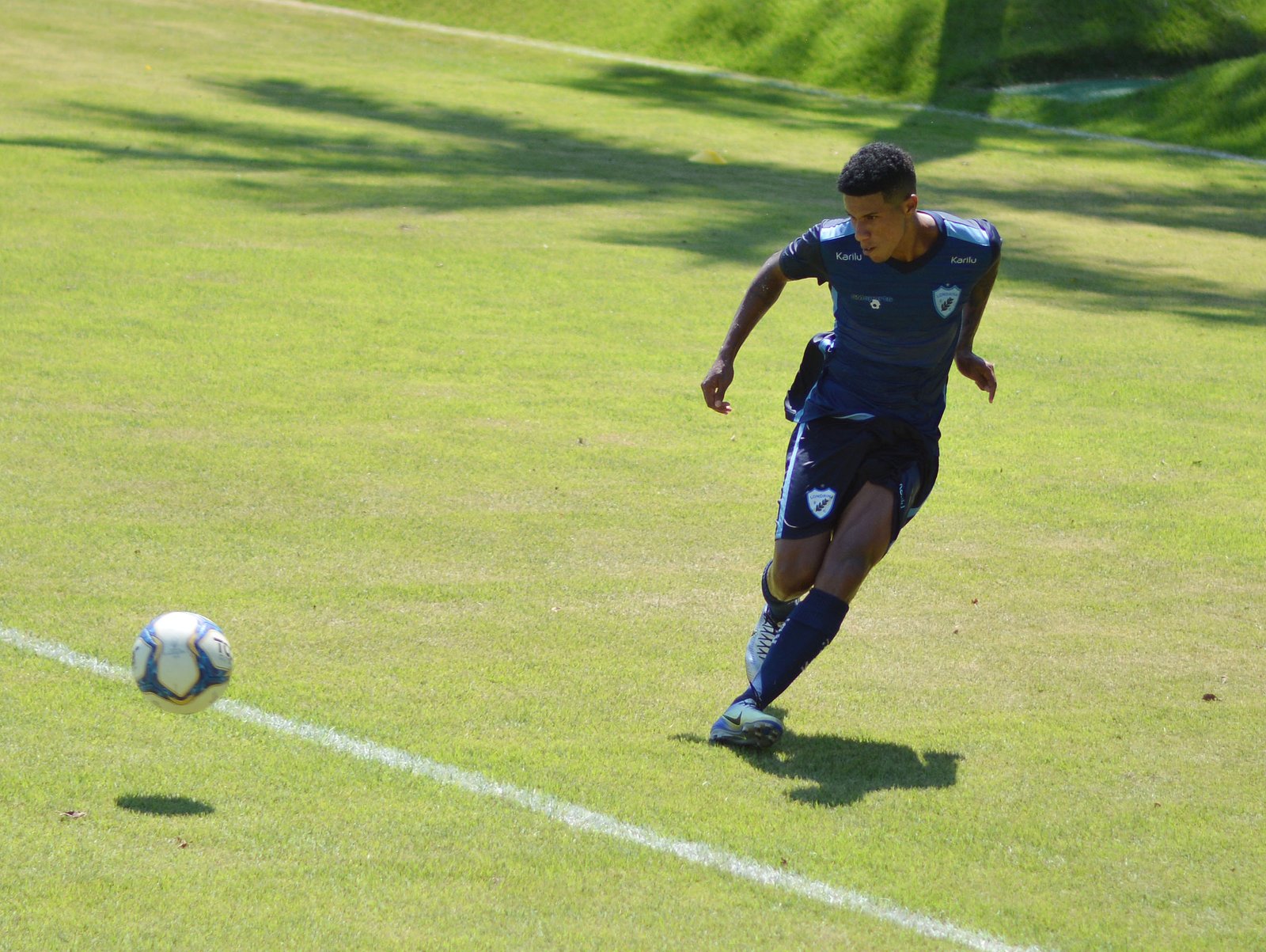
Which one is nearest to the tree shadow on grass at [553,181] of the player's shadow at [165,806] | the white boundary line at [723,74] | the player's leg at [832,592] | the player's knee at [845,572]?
the white boundary line at [723,74]

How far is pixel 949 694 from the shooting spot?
19.7 feet

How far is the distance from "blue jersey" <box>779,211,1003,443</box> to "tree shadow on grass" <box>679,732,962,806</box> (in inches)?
46.7

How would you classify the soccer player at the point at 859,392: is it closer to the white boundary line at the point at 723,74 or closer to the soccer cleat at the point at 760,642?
the soccer cleat at the point at 760,642

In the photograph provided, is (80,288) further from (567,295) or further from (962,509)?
(962,509)

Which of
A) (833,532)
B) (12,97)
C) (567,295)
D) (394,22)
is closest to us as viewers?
(833,532)

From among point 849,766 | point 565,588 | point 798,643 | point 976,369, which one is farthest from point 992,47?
point 849,766

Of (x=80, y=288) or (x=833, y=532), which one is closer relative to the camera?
(x=833, y=532)

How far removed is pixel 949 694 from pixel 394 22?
30887 millimetres

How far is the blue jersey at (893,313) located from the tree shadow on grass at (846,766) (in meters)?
1.19

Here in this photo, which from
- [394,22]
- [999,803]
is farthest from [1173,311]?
[394,22]

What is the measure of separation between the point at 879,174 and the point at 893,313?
61 cm

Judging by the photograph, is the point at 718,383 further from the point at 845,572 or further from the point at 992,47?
the point at 992,47

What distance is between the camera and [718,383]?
5719mm

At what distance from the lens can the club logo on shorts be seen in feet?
18.4
